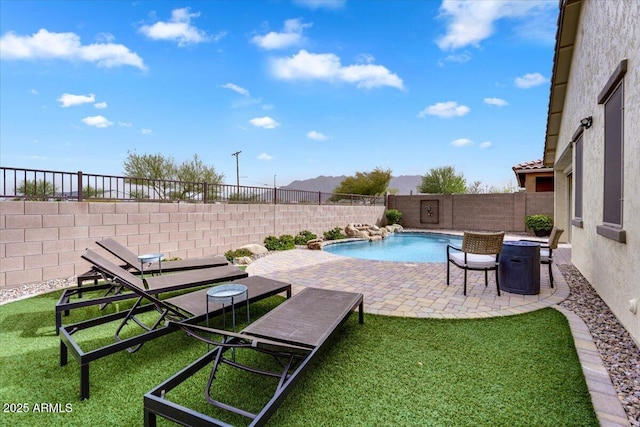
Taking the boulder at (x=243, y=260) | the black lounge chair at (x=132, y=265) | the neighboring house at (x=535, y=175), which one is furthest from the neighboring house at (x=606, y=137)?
the neighboring house at (x=535, y=175)

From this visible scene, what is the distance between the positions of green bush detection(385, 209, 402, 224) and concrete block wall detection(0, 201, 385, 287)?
10010 millimetres

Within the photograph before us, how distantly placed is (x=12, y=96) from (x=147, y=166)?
775 cm

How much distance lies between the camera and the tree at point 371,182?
3325cm

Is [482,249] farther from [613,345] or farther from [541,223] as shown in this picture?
[541,223]

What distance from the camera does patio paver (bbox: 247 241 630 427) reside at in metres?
2.34

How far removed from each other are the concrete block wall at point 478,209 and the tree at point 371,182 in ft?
46.0

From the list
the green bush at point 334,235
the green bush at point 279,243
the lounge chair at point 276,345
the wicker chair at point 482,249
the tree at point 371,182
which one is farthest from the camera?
the tree at point 371,182

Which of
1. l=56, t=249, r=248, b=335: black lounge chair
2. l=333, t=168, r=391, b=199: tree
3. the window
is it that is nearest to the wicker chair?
the window

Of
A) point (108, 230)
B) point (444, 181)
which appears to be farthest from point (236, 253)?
point (444, 181)

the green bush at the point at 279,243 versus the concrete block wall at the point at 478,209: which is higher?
the concrete block wall at the point at 478,209

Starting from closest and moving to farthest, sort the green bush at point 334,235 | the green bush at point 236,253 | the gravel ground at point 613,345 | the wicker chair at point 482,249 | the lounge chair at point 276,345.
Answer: the lounge chair at point 276,345, the gravel ground at point 613,345, the wicker chair at point 482,249, the green bush at point 236,253, the green bush at point 334,235

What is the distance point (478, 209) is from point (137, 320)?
1739 cm

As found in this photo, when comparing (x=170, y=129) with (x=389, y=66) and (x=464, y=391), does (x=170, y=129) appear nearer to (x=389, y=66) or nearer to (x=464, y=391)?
(x=389, y=66)

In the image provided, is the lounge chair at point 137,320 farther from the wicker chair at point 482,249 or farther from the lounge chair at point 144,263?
the wicker chair at point 482,249
